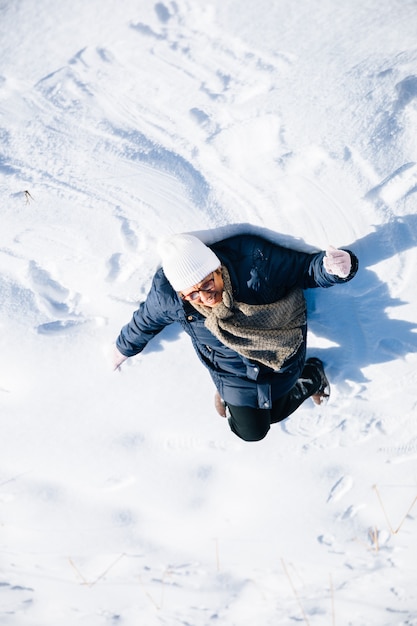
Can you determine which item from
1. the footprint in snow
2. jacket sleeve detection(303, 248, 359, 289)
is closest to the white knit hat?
jacket sleeve detection(303, 248, 359, 289)

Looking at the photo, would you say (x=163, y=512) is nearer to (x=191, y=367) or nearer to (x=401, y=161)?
(x=191, y=367)

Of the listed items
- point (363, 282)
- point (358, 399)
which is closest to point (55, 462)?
point (358, 399)

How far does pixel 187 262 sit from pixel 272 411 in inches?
37.4

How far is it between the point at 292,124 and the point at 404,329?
41.1 inches

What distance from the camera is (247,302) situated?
1.63m

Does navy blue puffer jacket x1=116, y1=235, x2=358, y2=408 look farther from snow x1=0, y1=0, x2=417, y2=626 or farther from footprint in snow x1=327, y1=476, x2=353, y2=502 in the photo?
footprint in snow x1=327, y1=476, x2=353, y2=502

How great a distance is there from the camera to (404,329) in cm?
200

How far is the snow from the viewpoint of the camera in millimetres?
1709

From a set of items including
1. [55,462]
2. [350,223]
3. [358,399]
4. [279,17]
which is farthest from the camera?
[55,462]

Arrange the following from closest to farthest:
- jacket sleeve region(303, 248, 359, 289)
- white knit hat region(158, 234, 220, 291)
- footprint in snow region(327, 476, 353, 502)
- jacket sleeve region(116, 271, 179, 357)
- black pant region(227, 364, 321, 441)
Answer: white knit hat region(158, 234, 220, 291)
jacket sleeve region(303, 248, 359, 289)
jacket sleeve region(116, 271, 179, 357)
black pant region(227, 364, 321, 441)
footprint in snow region(327, 476, 353, 502)

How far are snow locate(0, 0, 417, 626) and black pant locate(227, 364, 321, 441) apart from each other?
146 millimetres

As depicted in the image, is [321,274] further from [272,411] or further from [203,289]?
[272,411]

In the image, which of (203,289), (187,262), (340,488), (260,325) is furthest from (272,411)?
(187,262)

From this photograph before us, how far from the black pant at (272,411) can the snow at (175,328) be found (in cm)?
15
